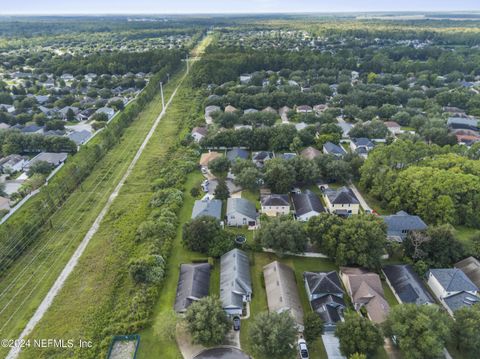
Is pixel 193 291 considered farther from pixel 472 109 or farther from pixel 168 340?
pixel 472 109

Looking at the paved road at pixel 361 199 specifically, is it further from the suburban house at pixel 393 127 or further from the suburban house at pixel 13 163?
the suburban house at pixel 13 163

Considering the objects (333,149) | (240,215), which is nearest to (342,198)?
(240,215)

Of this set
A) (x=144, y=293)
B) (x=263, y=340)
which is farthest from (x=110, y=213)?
(x=263, y=340)

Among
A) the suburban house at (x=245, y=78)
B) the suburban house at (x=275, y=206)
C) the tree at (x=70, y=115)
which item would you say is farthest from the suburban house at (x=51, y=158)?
the suburban house at (x=245, y=78)

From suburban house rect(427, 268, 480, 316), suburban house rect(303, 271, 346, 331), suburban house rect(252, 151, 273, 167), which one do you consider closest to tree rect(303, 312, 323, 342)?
suburban house rect(303, 271, 346, 331)

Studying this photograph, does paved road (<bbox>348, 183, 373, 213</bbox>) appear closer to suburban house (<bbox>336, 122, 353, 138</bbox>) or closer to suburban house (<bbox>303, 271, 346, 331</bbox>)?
suburban house (<bbox>303, 271, 346, 331</bbox>)

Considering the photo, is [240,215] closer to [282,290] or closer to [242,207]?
[242,207]
